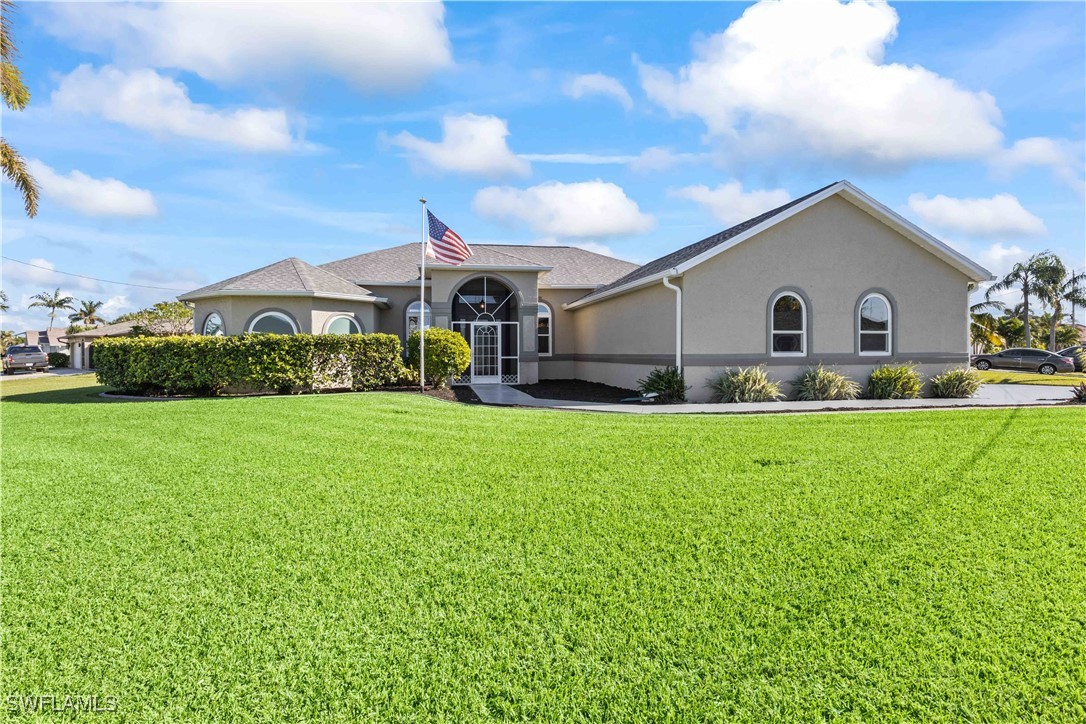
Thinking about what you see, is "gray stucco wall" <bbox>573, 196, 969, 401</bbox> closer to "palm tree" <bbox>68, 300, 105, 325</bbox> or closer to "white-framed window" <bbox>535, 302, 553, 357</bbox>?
"white-framed window" <bbox>535, 302, 553, 357</bbox>

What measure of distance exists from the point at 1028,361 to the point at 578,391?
1127 inches

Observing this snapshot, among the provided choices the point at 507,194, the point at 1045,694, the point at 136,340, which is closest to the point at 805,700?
the point at 1045,694

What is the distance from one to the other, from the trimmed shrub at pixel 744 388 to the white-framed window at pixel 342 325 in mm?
12691

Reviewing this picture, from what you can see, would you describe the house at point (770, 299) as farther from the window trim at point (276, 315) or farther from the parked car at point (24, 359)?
the parked car at point (24, 359)

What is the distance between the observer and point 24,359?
1566 inches

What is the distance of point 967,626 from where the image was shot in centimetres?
347

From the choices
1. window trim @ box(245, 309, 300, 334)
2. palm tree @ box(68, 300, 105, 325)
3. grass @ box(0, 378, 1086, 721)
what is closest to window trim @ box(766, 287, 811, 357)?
grass @ box(0, 378, 1086, 721)

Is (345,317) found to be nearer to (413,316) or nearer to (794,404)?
(413,316)

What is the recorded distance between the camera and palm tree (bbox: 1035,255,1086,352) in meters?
46.7

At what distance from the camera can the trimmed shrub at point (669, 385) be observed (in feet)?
48.7

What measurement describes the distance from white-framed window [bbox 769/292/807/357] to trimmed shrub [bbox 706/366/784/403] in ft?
3.72

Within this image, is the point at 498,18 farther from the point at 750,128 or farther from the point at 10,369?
the point at 10,369

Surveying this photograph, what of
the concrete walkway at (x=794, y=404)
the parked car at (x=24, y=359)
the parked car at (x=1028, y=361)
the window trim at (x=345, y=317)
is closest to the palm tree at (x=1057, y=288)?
the parked car at (x=1028, y=361)

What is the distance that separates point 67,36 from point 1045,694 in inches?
696
